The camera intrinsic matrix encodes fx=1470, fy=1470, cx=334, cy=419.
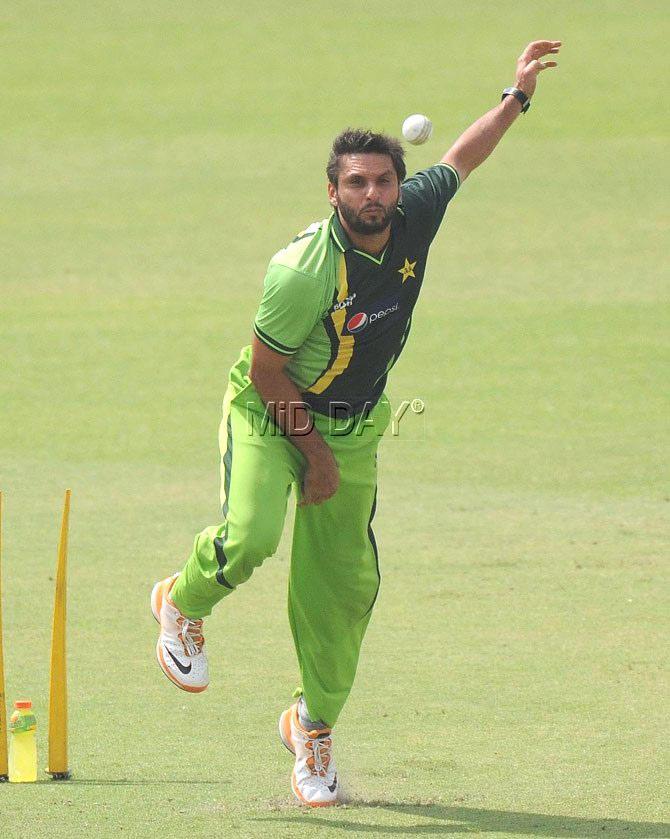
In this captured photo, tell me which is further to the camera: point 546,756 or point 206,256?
point 206,256

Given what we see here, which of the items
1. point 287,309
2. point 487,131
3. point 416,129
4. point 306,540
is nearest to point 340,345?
point 287,309

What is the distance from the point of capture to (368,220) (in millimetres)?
5242

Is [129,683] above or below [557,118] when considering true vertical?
below

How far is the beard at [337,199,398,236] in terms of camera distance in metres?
5.24

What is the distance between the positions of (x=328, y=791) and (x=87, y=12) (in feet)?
81.6

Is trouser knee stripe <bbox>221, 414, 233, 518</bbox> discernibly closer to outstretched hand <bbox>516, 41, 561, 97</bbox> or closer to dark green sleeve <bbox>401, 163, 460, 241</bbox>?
dark green sleeve <bbox>401, 163, 460, 241</bbox>

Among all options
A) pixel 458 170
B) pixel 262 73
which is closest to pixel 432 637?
pixel 458 170

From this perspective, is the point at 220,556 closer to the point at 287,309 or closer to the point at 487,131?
the point at 287,309

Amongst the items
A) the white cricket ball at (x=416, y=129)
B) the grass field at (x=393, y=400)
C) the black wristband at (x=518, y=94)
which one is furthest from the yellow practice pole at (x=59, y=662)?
the black wristband at (x=518, y=94)

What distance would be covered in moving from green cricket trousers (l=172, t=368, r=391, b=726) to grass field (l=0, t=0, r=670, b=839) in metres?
0.51

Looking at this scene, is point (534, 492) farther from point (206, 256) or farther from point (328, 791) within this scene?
point (206, 256)

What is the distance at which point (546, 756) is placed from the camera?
5.86 meters

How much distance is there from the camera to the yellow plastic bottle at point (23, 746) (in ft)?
18.1

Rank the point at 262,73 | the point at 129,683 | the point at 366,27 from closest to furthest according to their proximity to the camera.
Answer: the point at 129,683
the point at 262,73
the point at 366,27
